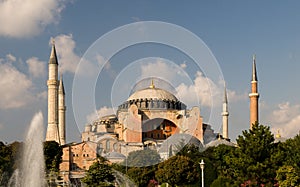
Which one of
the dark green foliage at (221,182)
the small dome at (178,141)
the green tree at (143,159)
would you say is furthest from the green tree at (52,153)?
the dark green foliage at (221,182)

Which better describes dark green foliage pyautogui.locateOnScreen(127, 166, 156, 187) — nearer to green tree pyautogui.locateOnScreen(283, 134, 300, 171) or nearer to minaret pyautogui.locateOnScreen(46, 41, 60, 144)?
green tree pyautogui.locateOnScreen(283, 134, 300, 171)

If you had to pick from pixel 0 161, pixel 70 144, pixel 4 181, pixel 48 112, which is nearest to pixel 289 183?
pixel 4 181

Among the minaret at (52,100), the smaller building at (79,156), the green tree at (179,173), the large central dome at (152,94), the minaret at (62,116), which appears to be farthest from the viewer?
the large central dome at (152,94)

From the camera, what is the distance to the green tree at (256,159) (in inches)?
940

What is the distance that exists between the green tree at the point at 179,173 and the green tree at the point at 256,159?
5.87 m

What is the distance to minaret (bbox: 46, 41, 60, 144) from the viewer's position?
49625 millimetres

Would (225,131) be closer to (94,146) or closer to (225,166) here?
(94,146)

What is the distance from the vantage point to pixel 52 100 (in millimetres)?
49625

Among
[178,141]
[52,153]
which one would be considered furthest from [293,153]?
[178,141]

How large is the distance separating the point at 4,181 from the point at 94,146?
93.2 ft

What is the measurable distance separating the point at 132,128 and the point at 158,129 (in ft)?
14.1

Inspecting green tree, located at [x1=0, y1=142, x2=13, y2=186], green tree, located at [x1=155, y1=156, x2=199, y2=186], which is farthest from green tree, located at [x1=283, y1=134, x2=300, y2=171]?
green tree, located at [x1=0, y1=142, x2=13, y2=186]

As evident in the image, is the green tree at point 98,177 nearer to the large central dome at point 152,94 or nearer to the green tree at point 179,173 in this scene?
the green tree at point 179,173

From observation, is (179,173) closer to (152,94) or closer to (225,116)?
(225,116)
